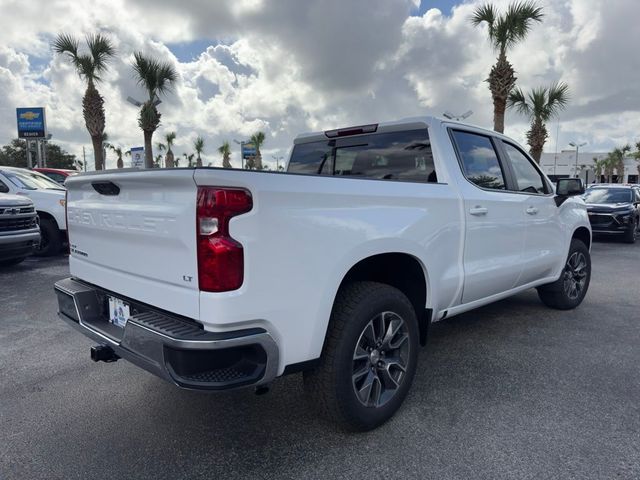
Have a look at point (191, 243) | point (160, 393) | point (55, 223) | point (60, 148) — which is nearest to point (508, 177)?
point (191, 243)

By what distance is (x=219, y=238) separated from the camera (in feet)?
6.54

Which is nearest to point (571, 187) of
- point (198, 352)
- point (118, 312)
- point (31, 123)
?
point (198, 352)

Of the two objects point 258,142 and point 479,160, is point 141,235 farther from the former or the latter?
point 258,142

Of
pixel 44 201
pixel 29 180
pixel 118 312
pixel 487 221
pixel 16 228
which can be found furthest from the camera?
pixel 29 180

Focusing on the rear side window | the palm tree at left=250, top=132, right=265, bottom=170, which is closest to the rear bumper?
the rear side window

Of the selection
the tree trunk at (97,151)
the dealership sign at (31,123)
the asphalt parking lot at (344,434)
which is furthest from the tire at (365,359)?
the dealership sign at (31,123)

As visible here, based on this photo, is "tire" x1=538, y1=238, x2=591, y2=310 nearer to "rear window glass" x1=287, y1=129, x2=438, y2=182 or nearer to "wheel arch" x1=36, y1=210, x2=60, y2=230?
"rear window glass" x1=287, y1=129, x2=438, y2=182

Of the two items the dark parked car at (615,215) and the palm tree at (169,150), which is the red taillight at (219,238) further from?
the palm tree at (169,150)

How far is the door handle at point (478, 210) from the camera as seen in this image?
334 centimetres

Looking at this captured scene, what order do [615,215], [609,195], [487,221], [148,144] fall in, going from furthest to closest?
[148,144] < [609,195] < [615,215] < [487,221]

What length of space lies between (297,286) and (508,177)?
2648 millimetres

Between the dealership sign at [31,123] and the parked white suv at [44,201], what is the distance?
930 inches

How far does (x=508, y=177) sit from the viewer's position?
402cm

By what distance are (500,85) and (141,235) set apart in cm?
1735
